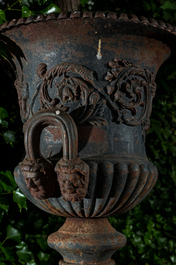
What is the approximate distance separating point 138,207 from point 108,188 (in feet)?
3.42

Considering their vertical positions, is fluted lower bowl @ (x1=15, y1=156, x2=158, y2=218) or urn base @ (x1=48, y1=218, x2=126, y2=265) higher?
fluted lower bowl @ (x1=15, y1=156, x2=158, y2=218)

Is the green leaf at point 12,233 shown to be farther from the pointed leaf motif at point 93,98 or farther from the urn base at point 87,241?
the pointed leaf motif at point 93,98

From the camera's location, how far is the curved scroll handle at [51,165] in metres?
1.19

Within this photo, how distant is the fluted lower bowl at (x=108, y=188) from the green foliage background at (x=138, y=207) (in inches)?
26.3

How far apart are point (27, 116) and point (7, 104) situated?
0.75m

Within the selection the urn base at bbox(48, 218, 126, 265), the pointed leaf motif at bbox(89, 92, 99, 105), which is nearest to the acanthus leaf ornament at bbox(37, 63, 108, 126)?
the pointed leaf motif at bbox(89, 92, 99, 105)

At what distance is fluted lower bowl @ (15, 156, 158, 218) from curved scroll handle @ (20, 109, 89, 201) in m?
0.05

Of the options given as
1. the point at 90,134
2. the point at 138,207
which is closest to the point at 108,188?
the point at 90,134

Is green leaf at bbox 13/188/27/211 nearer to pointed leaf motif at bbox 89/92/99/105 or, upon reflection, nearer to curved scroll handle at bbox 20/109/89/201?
curved scroll handle at bbox 20/109/89/201

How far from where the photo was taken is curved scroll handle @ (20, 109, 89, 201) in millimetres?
1187

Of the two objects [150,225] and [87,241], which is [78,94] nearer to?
[87,241]

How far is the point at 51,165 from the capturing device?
125cm

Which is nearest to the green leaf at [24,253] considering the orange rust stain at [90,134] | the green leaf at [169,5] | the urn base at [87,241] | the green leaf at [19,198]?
the green leaf at [19,198]

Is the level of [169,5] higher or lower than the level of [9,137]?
higher
